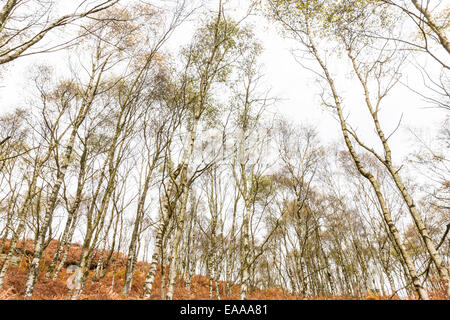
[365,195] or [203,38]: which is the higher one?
[203,38]

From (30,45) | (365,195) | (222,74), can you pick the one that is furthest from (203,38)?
(365,195)

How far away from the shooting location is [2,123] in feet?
34.2

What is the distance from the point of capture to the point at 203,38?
5859mm

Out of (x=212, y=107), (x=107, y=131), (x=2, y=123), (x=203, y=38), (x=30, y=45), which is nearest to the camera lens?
(x=30, y=45)

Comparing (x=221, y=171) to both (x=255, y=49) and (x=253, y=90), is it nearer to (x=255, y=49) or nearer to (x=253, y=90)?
(x=253, y=90)

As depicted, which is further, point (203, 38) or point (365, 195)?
point (365, 195)

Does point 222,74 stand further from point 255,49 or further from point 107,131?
point 107,131
